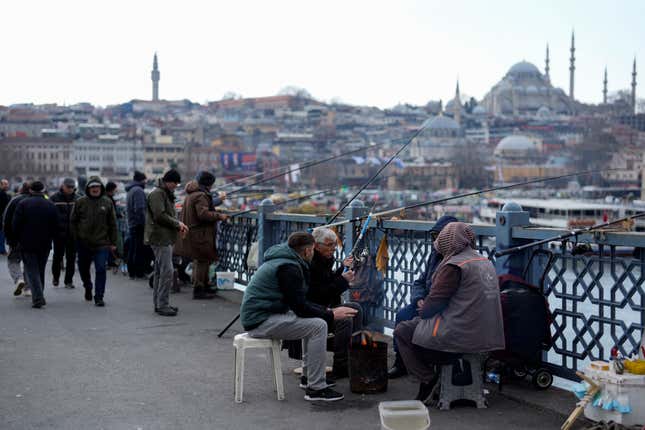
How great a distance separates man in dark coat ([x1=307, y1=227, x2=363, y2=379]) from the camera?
5668 mm

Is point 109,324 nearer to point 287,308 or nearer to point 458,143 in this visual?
point 287,308

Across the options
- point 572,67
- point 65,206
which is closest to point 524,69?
point 572,67

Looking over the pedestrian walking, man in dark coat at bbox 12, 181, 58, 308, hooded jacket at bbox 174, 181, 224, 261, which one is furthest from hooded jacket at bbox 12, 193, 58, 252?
hooded jacket at bbox 174, 181, 224, 261

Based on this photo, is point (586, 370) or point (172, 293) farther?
point (172, 293)

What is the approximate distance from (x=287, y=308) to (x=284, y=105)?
189694 mm

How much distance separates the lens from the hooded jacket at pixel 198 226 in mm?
9141

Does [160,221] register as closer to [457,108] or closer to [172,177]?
[172,177]

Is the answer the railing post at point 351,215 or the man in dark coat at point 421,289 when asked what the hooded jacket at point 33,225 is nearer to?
the railing post at point 351,215

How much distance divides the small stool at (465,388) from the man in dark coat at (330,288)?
2.71 ft

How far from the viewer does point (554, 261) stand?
5316 millimetres

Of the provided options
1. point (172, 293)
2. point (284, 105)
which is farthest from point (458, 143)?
point (172, 293)

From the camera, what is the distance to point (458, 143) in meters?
157

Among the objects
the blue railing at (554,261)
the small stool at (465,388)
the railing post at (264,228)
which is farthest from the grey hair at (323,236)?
the railing post at (264,228)

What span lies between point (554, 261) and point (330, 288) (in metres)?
1.20
